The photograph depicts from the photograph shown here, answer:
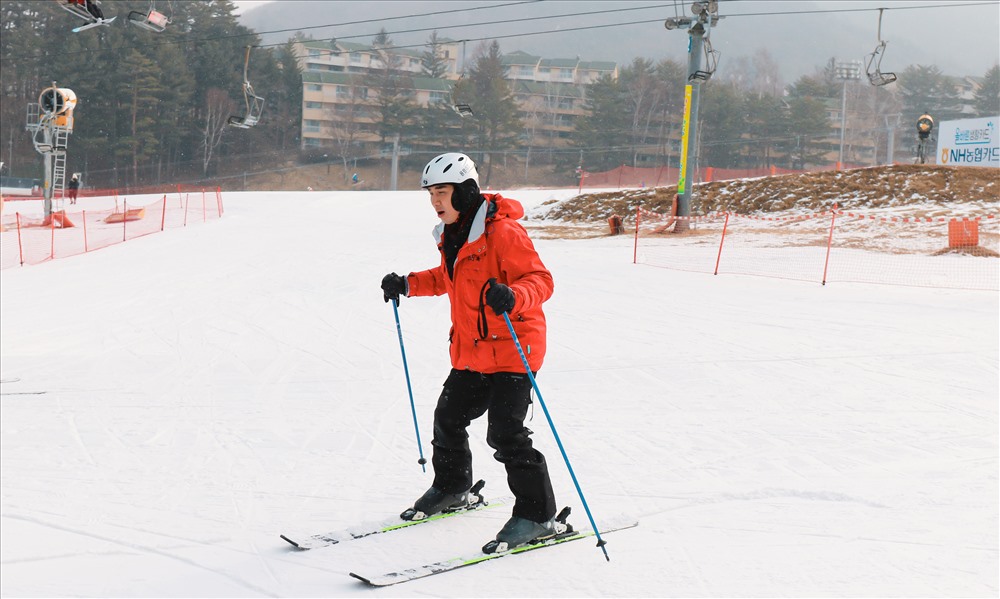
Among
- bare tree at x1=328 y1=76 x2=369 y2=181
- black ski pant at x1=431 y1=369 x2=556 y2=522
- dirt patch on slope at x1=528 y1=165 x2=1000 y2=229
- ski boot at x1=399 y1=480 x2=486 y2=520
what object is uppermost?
bare tree at x1=328 y1=76 x2=369 y2=181

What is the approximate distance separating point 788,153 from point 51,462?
2374 inches

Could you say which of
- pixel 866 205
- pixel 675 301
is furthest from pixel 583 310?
pixel 866 205

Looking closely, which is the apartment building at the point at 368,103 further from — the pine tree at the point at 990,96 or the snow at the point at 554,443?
the snow at the point at 554,443

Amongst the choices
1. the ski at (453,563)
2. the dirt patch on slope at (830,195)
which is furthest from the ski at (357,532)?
the dirt patch on slope at (830,195)

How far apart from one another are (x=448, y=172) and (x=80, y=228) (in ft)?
73.5

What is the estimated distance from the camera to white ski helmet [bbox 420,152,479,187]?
3.89 metres

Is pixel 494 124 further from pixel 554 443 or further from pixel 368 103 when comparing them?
pixel 554 443

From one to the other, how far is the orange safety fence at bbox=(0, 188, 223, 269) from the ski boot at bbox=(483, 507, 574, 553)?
634 inches

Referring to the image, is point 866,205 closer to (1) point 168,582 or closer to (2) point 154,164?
(1) point 168,582

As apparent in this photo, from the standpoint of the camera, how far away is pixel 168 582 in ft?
13.8

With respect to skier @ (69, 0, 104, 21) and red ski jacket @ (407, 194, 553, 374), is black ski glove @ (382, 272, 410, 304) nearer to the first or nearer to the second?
red ski jacket @ (407, 194, 553, 374)

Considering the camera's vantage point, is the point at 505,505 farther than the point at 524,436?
Yes

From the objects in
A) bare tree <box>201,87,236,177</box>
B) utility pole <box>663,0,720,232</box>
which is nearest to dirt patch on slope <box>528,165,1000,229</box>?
utility pole <box>663,0,720,232</box>

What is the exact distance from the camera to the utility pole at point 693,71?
19250mm
